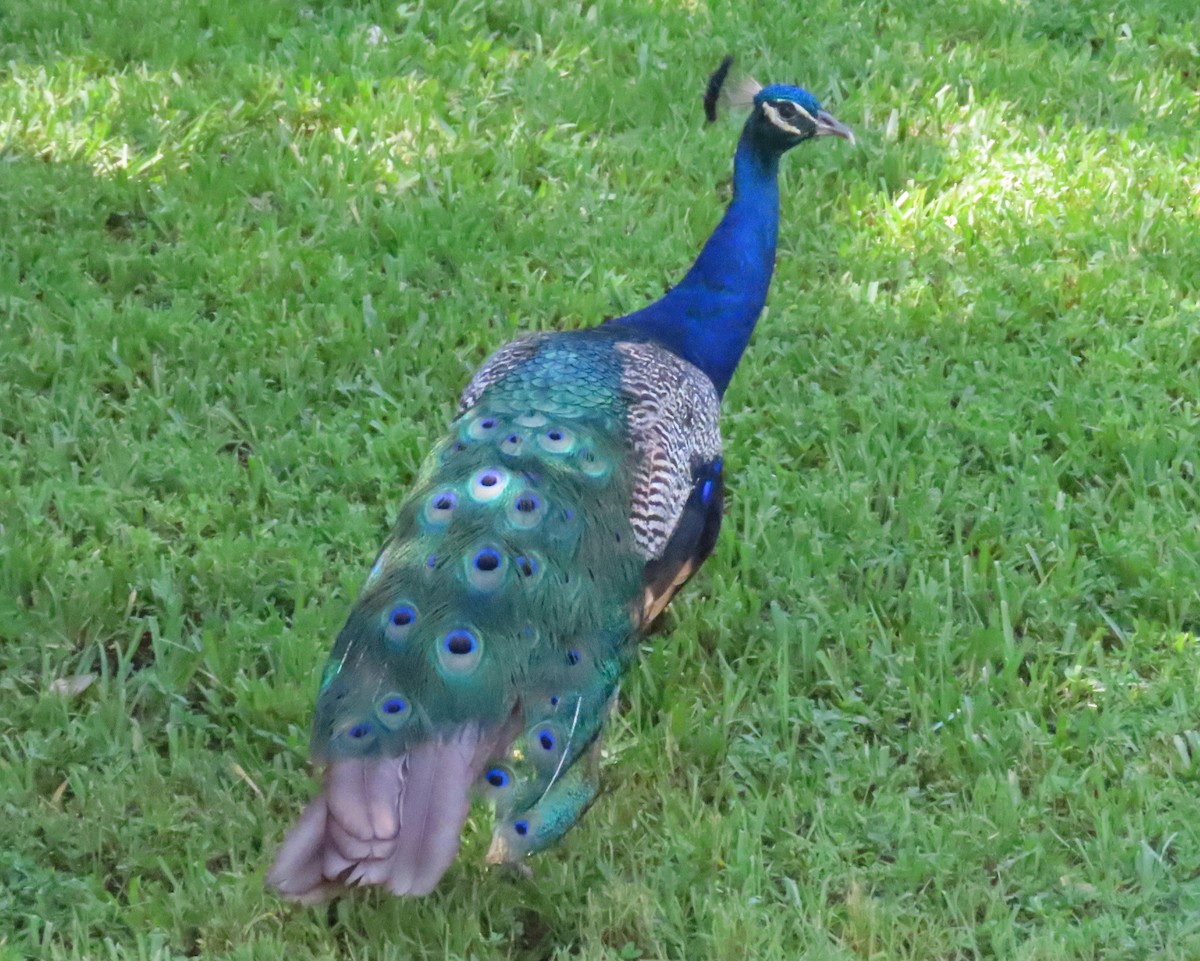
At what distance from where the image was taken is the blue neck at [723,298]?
4113mm

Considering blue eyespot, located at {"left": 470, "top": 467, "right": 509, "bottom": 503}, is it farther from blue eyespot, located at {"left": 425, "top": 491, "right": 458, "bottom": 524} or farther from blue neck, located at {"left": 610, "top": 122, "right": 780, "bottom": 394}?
blue neck, located at {"left": 610, "top": 122, "right": 780, "bottom": 394}

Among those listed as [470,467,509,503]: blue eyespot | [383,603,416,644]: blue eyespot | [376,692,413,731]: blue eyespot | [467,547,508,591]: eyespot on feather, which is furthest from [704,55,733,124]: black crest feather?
[376,692,413,731]: blue eyespot

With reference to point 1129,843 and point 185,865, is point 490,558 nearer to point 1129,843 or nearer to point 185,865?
point 185,865

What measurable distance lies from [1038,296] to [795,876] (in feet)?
8.01

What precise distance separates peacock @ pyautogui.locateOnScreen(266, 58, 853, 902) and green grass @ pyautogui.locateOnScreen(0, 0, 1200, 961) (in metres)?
0.40

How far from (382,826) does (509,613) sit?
476 millimetres

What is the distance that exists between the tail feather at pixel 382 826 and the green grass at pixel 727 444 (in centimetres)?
42

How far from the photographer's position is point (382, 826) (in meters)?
2.70

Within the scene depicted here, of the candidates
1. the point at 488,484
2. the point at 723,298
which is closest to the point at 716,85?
the point at 723,298

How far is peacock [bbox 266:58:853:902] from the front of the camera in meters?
2.75

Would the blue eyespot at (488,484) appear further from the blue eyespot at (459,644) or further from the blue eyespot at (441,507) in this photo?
the blue eyespot at (459,644)

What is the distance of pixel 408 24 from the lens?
21.0 feet

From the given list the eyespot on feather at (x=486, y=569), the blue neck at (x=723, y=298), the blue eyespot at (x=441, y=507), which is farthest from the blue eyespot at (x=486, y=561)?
the blue neck at (x=723, y=298)

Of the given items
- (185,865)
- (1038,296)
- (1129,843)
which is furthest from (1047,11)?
(185,865)
